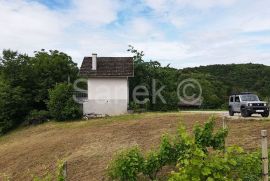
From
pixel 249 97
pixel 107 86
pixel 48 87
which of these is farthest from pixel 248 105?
pixel 48 87

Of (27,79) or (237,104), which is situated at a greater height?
(27,79)

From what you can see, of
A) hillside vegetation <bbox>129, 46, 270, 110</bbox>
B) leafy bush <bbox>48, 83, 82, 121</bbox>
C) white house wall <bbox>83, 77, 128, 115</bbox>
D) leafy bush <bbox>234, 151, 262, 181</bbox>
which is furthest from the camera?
hillside vegetation <bbox>129, 46, 270, 110</bbox>

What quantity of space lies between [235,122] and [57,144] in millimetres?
11202

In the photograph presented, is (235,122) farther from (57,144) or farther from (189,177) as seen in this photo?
(189,177)

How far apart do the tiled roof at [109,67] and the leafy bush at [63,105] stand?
145 inches

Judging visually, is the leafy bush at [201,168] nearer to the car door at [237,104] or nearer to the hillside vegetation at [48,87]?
the car door at [237,104]

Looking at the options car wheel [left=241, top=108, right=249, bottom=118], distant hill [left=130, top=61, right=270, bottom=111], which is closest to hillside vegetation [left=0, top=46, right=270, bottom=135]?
distant hill [left=130, top=61, right=270, bottom=111]

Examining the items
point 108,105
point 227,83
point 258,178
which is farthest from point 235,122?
point 227,83

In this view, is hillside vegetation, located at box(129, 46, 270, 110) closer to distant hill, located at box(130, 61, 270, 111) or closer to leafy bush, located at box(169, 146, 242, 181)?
distant hill, located at box(130, 61, 270, 111)

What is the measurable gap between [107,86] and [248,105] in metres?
19.4

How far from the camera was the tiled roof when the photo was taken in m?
43.5

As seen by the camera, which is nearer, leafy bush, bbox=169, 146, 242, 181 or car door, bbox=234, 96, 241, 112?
leafy bush, bbox=169, 146, 242, 181

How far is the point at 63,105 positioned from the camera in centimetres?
4050

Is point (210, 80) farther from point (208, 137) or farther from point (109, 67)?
point (208, 137)
